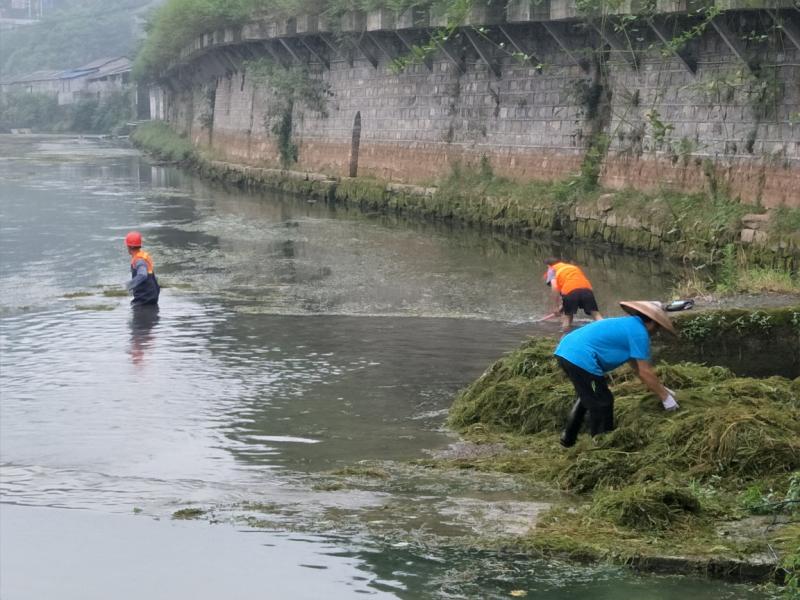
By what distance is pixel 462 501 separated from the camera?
323 inches

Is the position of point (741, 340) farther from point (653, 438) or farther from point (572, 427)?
point (653, 438)

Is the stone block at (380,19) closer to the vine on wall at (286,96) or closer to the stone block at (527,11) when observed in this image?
the stone block at (527,11)

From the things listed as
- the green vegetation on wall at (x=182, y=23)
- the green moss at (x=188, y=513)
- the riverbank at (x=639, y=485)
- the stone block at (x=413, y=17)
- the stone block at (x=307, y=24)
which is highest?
the green vegetation on wall at (x=182, y=23)

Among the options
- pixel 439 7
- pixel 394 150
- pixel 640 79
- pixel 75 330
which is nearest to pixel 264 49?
pixel 394 150

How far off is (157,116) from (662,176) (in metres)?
62.4

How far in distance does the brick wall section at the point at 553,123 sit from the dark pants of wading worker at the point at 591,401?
1205cm

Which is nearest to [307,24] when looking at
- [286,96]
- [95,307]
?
[286,96]

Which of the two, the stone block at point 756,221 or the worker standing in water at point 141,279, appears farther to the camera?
the stone block at point 756,221

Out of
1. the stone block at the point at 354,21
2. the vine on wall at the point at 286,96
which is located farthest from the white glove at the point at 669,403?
the vine on wall at the point at 286,96

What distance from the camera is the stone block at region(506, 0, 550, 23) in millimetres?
26031

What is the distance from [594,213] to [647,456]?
640 inches

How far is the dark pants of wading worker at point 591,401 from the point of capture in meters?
9.12

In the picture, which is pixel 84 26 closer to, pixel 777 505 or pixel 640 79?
pixel 640 79

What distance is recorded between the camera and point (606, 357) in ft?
29.7
